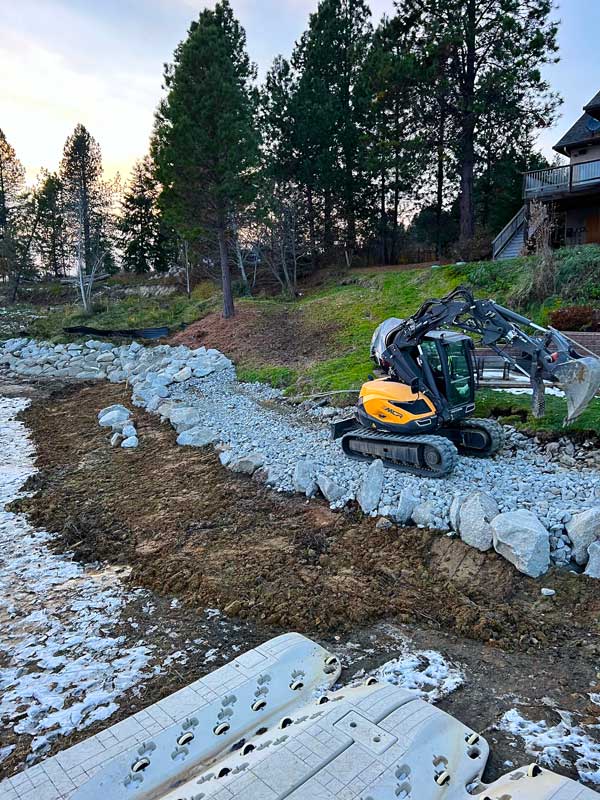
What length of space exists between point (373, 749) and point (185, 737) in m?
1.26

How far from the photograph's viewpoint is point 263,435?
10.1m

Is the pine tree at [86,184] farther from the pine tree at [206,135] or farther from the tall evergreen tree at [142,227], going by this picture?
the pine tree at [206,135]

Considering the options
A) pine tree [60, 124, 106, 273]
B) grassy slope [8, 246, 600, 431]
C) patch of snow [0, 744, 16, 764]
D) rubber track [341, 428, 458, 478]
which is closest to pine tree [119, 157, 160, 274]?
pine tree [60, 124, 106, 273]

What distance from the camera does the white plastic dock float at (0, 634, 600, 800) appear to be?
2.96m

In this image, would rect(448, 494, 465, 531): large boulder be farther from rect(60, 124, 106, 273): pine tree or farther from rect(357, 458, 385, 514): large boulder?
rect(60, 124, 106, 273): pine tree

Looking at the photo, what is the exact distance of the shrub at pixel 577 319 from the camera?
41.3 feet

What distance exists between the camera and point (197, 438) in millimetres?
10266

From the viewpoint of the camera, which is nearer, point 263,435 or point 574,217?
point 263,435

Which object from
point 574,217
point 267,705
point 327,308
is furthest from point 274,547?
point 574,217

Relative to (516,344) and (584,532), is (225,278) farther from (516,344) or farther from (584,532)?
(584,532)

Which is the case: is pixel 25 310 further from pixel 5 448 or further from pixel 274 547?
pixel 274 547

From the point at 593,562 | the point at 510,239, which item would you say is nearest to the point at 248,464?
the point at 593,562

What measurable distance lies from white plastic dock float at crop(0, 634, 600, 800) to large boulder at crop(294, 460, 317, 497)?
11.8 ft

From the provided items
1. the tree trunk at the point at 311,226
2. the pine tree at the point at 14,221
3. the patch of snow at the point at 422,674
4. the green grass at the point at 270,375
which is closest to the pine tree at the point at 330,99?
the tree trunk at the point at 311,226
